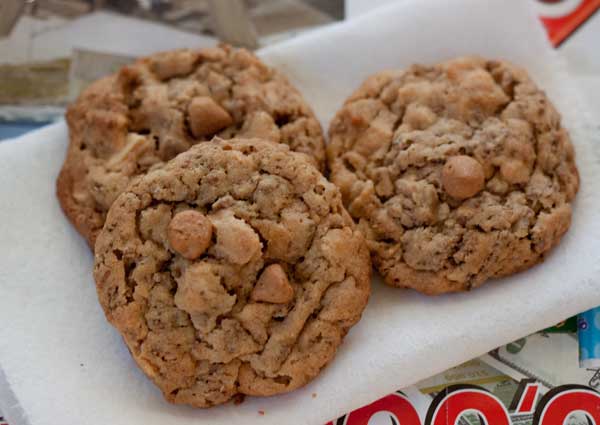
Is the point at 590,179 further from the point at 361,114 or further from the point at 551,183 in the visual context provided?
the point at 361,114

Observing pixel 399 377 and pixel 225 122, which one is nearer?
pixel 399 377

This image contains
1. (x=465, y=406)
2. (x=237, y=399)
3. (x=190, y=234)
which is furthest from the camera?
(x=465, y=406)

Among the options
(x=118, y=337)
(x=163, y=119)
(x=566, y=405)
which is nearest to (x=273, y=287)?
(x=118, y=337)

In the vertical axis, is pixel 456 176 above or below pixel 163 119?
above

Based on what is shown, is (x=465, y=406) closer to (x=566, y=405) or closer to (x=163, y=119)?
(x=566, y=405)

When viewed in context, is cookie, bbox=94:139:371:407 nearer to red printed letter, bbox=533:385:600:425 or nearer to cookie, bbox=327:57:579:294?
cookie, bbox=327:57:579:294

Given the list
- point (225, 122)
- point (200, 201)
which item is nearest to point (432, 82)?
point (225, 122)
